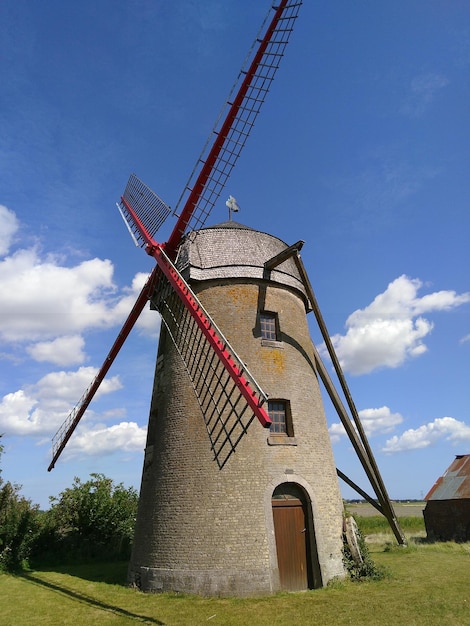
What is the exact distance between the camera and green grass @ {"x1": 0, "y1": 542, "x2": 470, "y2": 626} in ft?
27.2

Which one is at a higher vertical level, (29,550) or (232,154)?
(232,154)

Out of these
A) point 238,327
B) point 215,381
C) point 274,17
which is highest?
point 274,17

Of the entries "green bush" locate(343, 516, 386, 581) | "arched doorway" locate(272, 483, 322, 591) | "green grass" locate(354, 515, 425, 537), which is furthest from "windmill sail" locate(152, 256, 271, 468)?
"green grass" locate(354, 515, 425, 537)

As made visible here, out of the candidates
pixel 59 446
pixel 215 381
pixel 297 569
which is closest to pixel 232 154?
pixel 215 381

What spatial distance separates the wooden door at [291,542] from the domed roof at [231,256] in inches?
255

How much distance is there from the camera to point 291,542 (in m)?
10.8

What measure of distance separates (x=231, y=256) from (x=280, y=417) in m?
5.04

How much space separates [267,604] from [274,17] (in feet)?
46.9

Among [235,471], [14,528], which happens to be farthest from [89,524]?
[235,471]

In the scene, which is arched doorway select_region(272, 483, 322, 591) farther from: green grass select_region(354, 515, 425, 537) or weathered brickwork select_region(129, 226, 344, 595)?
green grass select_region(354, 515, 425, 537)

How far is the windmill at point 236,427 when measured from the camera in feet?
33.5

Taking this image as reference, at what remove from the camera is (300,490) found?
446 inches

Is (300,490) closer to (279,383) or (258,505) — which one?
(258,505)

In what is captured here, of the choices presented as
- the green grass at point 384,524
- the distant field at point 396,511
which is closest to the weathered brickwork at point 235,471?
the distant field at point 396,511
